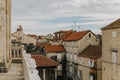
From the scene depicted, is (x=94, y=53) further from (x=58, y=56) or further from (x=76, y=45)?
(x=58, y=56)

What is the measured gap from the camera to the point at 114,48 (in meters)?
38.8

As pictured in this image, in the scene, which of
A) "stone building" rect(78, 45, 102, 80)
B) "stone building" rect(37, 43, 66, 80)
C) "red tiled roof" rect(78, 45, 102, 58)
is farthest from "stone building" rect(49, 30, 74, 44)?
"red tiled roof" rect(78, 45, 102, 58)

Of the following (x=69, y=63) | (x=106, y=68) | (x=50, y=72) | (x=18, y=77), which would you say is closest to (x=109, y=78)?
(x=106, y=68)

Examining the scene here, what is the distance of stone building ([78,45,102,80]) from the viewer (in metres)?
47.3

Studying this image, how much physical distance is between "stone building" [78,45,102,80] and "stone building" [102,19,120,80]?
5514 millimetres

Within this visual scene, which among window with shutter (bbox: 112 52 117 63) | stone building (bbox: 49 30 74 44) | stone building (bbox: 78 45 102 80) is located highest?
stone building (bbox: 49 30 74 44)

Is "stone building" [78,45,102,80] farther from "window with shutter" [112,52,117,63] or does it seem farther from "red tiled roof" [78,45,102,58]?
"window with shutter" [112,52,117,63]

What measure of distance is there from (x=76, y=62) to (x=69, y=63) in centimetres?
616

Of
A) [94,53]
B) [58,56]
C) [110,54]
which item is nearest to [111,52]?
[110,54]

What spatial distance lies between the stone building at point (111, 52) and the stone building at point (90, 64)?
217 inches

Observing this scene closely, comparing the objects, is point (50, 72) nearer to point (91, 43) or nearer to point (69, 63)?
point (91, 43)

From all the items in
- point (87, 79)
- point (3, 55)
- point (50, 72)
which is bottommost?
point (87, 79)

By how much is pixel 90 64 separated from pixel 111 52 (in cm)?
1052

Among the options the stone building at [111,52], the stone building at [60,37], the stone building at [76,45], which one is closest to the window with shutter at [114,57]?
the stone building at [111,52]
